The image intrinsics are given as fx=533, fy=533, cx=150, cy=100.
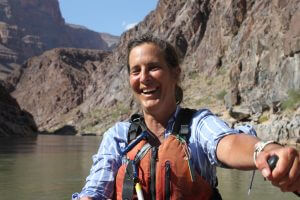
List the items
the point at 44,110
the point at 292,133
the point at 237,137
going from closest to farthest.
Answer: the point at 237,137, the point at 292,133, the point at 44,110

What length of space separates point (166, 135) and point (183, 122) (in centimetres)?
18

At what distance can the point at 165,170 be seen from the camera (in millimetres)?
3107

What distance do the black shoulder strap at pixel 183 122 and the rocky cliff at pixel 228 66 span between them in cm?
Answer: 151

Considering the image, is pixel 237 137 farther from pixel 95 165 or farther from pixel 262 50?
pixel 262 50

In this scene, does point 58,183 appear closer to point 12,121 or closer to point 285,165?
point 285,165

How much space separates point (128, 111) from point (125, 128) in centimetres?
10893

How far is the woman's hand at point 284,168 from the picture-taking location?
1927 millimetres

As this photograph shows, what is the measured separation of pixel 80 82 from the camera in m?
170

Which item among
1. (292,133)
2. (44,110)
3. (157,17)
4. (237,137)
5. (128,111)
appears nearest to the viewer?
(237,137)

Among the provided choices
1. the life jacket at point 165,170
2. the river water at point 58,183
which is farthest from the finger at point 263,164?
the river water at point 58,183

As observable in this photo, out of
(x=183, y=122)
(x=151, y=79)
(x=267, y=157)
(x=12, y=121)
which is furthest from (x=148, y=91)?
(x=12, y=121)

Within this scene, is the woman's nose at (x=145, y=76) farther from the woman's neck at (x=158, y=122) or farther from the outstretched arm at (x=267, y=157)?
the outstretched arm at (x=267, y=157)

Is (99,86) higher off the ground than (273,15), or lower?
lower

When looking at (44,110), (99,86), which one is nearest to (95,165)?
(99,86)
